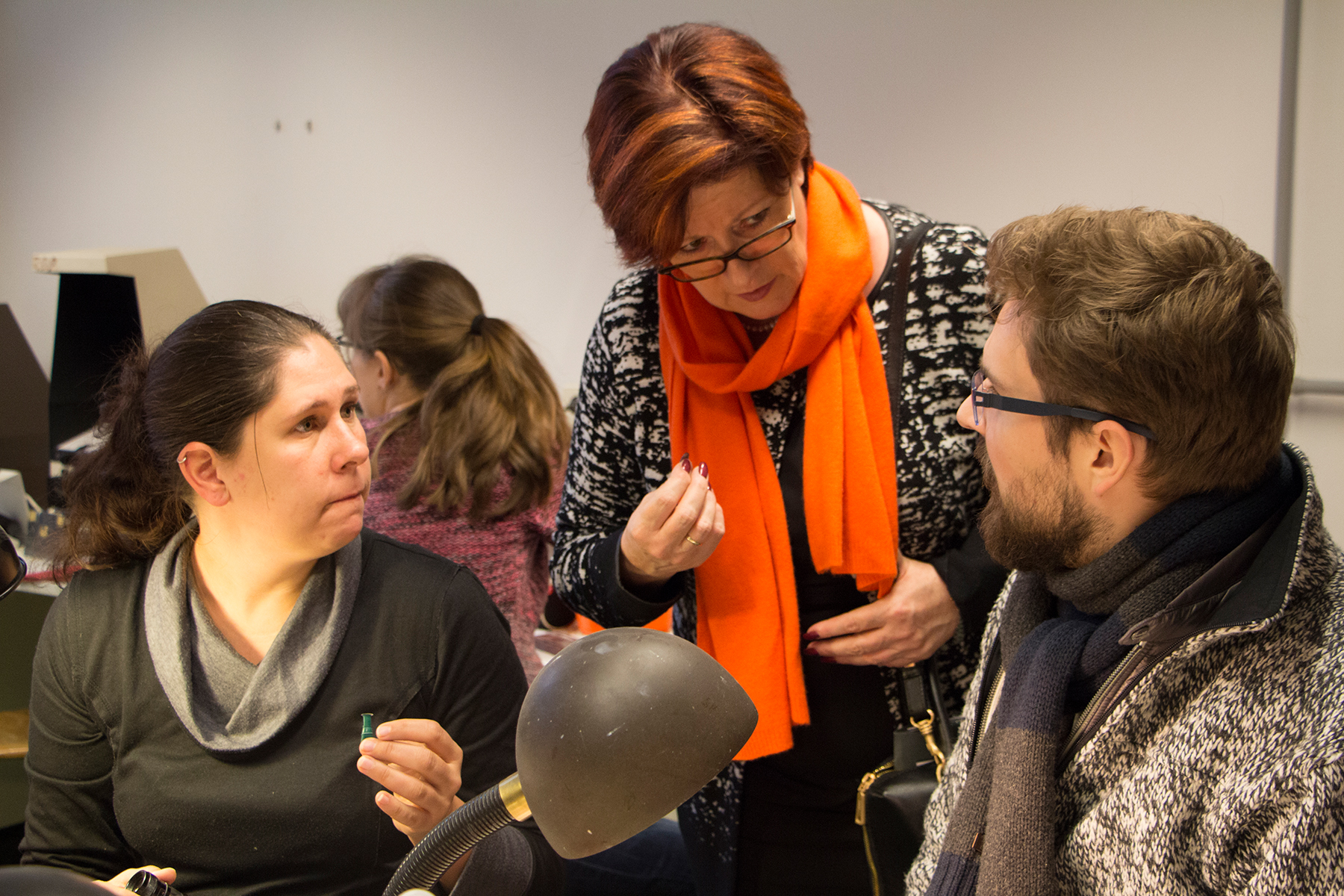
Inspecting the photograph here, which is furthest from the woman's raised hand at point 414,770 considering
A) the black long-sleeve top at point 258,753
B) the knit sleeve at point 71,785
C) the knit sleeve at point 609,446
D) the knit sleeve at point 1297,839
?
the knit sleeve at point 1297,839

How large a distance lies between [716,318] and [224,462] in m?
0.69

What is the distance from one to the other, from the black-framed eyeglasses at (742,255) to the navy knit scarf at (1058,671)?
0.54m

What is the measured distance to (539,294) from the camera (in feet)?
11.8

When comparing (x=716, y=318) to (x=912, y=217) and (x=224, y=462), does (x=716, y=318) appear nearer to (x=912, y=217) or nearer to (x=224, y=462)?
(x=912, y=217)

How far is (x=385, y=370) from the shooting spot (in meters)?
2.29

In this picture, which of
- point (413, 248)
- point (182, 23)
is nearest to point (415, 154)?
point (413, 248)

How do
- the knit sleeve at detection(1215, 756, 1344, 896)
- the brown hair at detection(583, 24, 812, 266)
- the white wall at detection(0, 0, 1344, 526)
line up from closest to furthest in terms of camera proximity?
the knit sleeve at detection(1215, 756, 1344, 896), the brown hair at detection(583, 24, 812, 266), the white wall at detection(0, 0, 1344, 526)

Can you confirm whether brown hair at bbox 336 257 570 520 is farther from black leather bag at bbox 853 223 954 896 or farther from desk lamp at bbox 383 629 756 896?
desk lamp at bbox 383 629 756 896

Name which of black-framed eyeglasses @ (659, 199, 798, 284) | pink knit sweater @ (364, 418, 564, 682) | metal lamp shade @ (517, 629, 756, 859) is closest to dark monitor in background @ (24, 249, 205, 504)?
pink knit sweater @ (364, 418, 564, 682)

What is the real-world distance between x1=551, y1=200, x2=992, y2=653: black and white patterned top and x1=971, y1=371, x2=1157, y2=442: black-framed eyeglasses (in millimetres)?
198

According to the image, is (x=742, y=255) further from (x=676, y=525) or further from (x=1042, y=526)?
(x=1042, y=526)

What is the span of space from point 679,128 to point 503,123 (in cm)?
255

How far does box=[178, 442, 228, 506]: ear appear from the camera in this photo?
4.14 ft

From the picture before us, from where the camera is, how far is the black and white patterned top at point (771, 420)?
1302 millimetres
